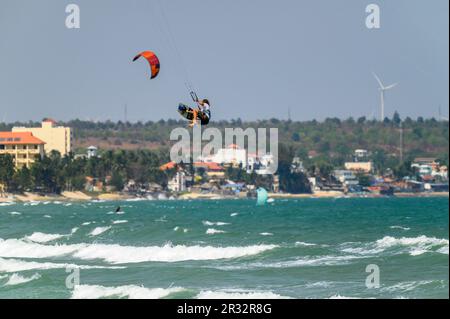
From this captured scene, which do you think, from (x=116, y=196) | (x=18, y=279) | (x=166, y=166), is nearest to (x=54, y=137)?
(x=166, y=166)

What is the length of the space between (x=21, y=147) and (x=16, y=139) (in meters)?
4.12

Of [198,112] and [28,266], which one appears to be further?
[28,266]

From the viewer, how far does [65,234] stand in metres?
58.4

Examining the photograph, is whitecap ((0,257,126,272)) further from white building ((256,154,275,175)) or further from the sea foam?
white building ((256,154,275,175))

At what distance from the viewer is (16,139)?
13925 centimetres

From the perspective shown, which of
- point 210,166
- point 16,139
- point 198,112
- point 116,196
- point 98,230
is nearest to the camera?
point 198,112

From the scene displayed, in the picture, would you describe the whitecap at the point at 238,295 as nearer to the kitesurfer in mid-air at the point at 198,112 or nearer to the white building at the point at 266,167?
the kitesurfer in mid-air at the point at 198,112

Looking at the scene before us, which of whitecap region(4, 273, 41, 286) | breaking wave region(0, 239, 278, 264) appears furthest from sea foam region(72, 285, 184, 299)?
breaking wave region(0, 239, 278, 264)

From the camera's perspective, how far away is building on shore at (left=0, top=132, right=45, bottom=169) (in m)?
137

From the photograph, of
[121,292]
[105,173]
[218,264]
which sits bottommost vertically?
[105,173]

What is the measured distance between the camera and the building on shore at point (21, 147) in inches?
5399

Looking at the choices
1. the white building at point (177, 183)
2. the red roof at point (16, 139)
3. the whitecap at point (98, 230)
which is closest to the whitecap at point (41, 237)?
the whitecap at point (98, 230)

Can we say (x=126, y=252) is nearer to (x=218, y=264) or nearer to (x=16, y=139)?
(x=218, y=264)
